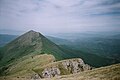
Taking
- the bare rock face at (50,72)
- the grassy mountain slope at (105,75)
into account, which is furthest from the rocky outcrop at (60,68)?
the grassy mountain slope at (105,75)

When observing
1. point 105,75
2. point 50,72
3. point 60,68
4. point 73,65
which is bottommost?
point 50,72

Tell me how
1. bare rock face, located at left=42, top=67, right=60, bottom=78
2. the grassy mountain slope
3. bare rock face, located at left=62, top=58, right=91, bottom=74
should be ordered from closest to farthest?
the grassy mountain slope < bare rock face, located at left=42, top=67, right=60, bottom=78 < bare rock face, located at left=62, top=58, right=91, bottom=74

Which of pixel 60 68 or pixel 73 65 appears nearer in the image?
pixel 60 68

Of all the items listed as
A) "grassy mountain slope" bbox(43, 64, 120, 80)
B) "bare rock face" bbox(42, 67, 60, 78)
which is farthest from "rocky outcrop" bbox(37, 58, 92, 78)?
"grassy mountain slope" bbox(43, 64, 120, 80)

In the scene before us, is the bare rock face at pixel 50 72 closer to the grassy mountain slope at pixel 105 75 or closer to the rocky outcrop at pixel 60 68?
the rocky outcrop at pixel 60 68

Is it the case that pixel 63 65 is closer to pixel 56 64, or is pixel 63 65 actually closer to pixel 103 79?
pixel 56 64

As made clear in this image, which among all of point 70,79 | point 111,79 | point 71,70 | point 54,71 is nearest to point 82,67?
point 71,70

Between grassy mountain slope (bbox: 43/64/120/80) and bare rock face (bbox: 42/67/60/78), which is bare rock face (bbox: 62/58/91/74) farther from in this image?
grassy mountain slope (bbox: 43/64/120/80)

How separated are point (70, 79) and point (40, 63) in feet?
423

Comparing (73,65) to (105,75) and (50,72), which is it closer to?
(50,72)

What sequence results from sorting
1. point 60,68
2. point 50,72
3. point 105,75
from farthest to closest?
1. point 60,68
2. point 50,72
3. point 105,75

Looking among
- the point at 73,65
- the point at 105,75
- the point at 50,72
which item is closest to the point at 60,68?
the point at 50,72

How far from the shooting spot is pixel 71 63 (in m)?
174

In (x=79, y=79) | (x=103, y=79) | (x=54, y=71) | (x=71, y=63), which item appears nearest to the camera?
(x=103, y=79)
